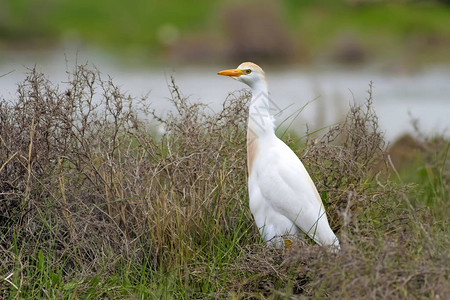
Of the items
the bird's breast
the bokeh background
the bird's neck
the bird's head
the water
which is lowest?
the bird's breast

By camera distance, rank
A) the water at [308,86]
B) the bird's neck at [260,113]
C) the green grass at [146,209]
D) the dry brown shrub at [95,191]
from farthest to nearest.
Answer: the water at [308,86], the bird's neck at [260,113], the dry brown shrub at [95,191], the green grass at [146,209]

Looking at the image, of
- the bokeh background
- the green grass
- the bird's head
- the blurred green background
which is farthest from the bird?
the blurred green background

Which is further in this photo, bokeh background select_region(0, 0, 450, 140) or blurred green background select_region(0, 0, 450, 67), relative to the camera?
blurred green background select_region(0, 0, 450, 67)

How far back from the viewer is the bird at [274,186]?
143 inches

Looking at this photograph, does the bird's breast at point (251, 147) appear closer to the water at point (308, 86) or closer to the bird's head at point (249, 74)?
the bird's head at point (249, 74)

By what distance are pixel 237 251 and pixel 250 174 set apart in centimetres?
40

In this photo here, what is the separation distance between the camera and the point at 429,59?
20531 mm

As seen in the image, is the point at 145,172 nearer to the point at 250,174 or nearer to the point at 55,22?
the point at 250,174

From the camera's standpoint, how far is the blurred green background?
21.0m

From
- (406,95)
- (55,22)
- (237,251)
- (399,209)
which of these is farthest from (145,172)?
(55,22)

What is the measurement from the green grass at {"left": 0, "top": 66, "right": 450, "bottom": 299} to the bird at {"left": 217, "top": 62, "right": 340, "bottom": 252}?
0.39ft

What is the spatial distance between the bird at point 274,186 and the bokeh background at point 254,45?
21.2 ft

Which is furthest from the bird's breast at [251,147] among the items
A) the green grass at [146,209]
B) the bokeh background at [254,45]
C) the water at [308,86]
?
the bokeh background at [254,45]

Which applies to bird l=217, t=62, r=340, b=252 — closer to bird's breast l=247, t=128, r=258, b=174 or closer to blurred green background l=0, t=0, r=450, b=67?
bird's breast l=247, t=128, r=258, b=174
